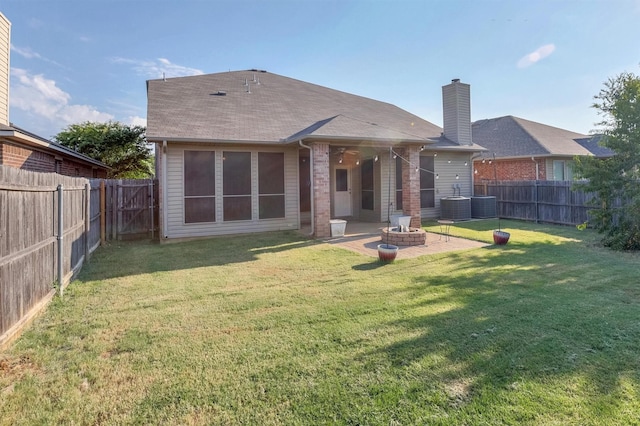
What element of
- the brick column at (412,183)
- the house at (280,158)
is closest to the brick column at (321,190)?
the house at (280,158)

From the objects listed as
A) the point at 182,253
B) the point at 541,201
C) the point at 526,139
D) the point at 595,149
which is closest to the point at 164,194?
the point at 182,253

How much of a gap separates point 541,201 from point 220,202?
11289mm

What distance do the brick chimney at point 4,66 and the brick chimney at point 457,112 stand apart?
49.7ft

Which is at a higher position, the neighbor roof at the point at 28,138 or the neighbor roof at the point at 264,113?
the neighbor roof at the point at 264,113

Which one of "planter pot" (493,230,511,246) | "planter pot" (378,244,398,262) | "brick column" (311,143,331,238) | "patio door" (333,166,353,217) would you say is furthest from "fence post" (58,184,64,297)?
"patio door" (333,166,353,217)

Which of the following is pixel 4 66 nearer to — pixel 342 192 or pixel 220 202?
pixel 220 202

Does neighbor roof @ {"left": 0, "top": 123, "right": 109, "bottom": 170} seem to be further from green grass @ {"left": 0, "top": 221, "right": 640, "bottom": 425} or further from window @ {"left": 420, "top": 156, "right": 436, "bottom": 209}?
window @ {"left": 420, "top": 156, "right": 436, "bottom": 209}

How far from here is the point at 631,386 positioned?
8.09 ft

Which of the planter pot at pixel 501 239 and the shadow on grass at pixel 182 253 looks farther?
the planter pot at pixel 501 239

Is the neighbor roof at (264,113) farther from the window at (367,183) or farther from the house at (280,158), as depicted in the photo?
the window at (367,183)

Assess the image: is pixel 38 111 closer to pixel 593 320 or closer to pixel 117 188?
pixel 117 188

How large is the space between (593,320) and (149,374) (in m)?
4.33

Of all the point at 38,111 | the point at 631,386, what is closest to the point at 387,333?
the point at 631,386

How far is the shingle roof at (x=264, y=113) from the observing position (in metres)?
9.44
